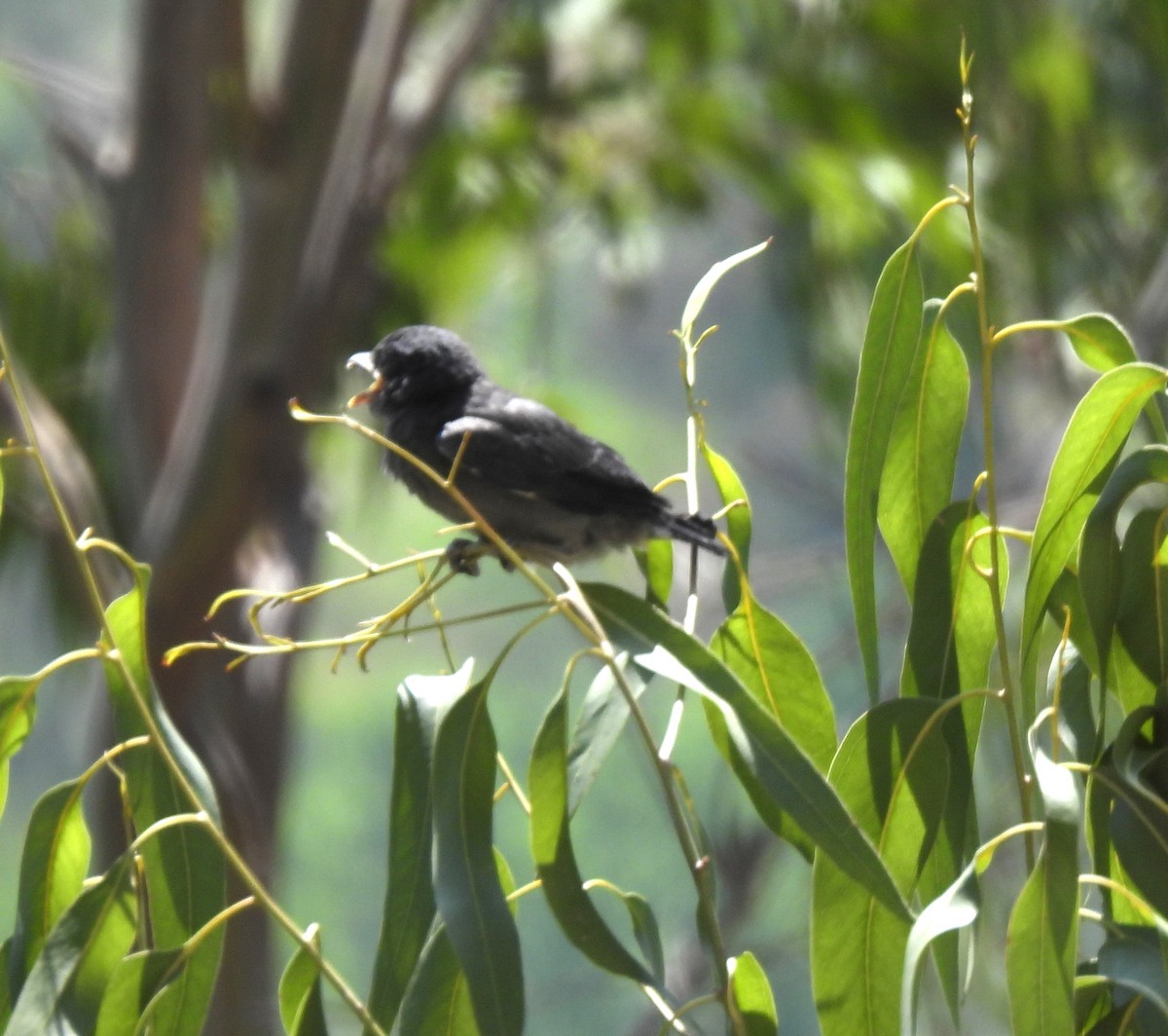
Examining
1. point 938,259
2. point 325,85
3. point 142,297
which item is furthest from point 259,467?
point 938,259

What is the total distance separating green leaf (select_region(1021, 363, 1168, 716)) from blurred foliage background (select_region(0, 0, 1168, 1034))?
1.70 m

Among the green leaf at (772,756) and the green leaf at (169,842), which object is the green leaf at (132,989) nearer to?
the green leaf at (169,842)

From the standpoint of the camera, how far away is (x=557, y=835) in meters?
1.01

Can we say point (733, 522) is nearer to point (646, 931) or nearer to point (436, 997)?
point (646, 931)

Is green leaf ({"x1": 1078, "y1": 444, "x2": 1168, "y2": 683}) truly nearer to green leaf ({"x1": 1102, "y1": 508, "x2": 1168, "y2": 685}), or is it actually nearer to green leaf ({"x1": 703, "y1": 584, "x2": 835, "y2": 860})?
green leaf ({"x1": 1102, "y1": 508, "x2": 1168, "y2": 685})

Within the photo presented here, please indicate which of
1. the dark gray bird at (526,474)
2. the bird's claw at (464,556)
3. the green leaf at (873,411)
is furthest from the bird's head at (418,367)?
the green leaf at (873,411)

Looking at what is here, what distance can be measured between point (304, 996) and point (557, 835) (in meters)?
0.31

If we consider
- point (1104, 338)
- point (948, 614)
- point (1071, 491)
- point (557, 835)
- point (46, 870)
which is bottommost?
point (46, 870)

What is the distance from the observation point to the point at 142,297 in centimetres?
312

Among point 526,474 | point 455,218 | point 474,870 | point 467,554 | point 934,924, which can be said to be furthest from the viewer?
point 455,218

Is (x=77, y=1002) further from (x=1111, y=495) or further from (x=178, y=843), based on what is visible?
(x=1111, y=495)

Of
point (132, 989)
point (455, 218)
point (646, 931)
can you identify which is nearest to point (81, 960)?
point (132, 989)

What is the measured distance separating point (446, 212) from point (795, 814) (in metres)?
3.16

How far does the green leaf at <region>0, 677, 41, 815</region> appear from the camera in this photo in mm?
1151
